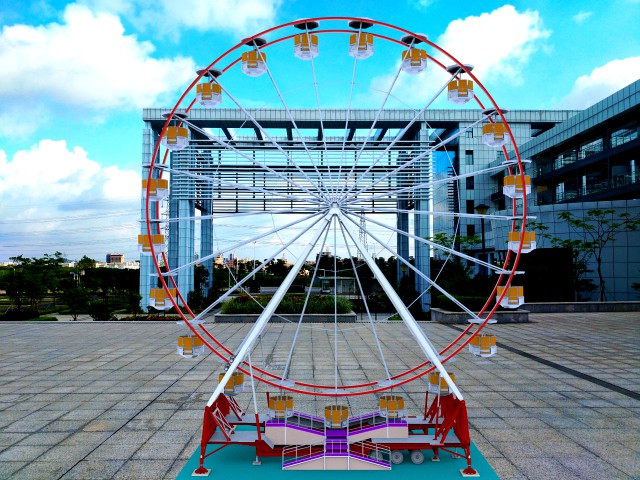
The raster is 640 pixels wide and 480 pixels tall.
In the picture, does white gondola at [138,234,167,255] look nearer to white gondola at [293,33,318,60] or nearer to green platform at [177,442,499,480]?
green platform at [177,442,499,480]

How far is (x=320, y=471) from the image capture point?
829 centimetres

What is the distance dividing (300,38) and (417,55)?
293 centimetres

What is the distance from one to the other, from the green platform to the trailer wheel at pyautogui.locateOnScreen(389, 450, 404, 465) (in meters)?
0.08

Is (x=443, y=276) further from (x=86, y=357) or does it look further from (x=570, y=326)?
(x=86, y=357)

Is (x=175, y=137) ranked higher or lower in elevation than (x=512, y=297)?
higher

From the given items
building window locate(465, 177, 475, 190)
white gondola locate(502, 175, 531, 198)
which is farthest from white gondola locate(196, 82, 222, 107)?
building window locate(465, 177, 475, 190)

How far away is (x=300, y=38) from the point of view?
38.0 ft

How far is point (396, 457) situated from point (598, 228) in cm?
3613

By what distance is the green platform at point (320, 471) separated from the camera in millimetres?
8023

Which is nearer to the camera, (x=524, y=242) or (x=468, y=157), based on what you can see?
(x=524, y=242)

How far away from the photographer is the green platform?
8.02 metres

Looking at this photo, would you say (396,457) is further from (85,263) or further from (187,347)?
(85,263)

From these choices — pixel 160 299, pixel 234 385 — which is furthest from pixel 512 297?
pixel 160 299

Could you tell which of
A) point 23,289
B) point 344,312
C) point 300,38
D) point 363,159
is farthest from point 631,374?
point 23,289
